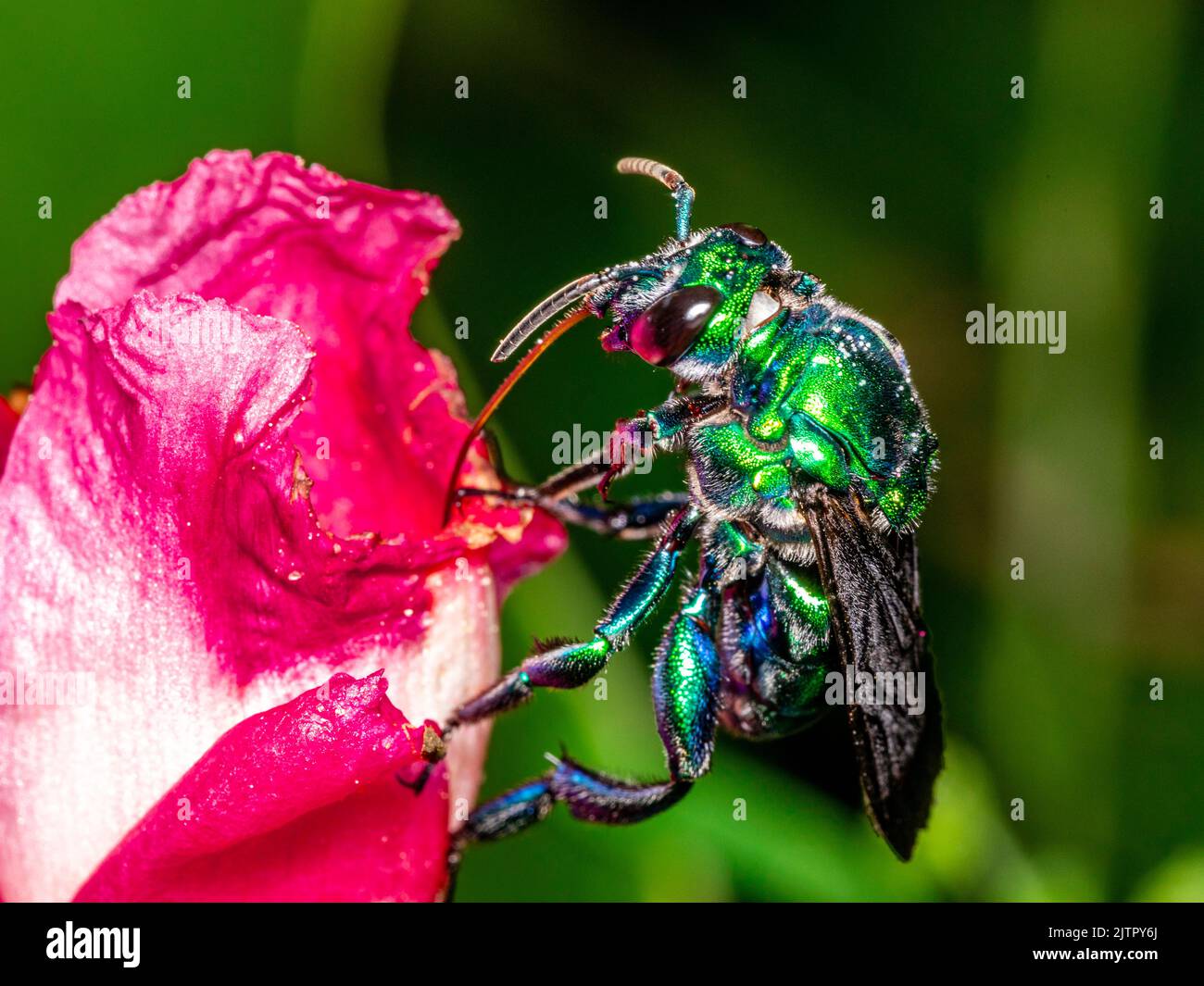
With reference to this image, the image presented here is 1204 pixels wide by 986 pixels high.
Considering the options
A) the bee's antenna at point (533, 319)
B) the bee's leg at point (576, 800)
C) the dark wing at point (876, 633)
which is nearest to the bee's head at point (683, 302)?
the bee's antenna at point (533, 319)

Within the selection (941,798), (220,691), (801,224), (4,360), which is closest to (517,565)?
(220,691)

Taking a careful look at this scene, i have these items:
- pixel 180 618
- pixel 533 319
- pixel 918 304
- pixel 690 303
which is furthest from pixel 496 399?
pixel 918 304

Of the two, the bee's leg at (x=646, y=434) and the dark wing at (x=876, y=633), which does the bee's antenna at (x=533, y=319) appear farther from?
the dark wing at (x=876, y=633)

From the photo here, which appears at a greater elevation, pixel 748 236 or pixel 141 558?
pixel 748 236

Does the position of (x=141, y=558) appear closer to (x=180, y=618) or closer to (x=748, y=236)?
(x=180, y=618)

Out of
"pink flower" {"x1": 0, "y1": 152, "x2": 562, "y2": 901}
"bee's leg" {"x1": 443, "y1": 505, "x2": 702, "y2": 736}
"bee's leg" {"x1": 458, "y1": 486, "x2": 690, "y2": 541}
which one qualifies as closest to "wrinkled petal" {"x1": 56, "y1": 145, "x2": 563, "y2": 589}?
"pink flower" {"x1": 0, "y1": 152, "x2": 562, "y2": 901}

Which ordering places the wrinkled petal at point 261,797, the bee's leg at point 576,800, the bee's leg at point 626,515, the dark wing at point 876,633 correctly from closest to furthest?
the wrinkled petal at point 261,797 → the dark wing at point 876,633 → the bee's leg at point 576,800 → the bee's leg at point 626,515
